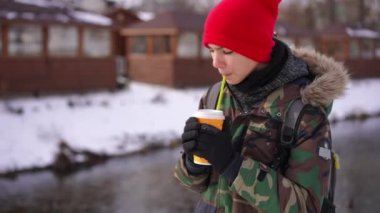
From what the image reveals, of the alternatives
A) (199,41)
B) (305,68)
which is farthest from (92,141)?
(305,68)

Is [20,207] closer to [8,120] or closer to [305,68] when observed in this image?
[8,120]

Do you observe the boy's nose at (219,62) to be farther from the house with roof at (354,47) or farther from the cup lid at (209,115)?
the house with roof at (354,47)

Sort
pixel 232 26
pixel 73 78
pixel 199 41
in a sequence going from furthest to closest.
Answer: pixel 199 41 < pixel 73 78 < pixel 232 26

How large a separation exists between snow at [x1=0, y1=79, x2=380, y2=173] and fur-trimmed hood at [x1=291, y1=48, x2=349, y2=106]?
8.87m

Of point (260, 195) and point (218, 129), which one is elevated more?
point (218, 129)

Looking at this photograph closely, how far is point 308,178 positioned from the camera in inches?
80.1

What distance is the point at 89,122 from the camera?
15758mm

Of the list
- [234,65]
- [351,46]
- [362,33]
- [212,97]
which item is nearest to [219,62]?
[234,65]

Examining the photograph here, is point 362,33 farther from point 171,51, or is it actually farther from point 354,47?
point 171,51

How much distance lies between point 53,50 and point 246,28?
1758 centimetres

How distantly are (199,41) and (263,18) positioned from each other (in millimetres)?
21667

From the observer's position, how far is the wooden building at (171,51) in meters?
23.0

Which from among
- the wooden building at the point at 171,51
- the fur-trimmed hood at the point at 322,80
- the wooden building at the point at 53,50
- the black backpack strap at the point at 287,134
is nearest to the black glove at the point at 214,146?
the black backpack strap at the point at 287,134

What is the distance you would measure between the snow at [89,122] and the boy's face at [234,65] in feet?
30.0
